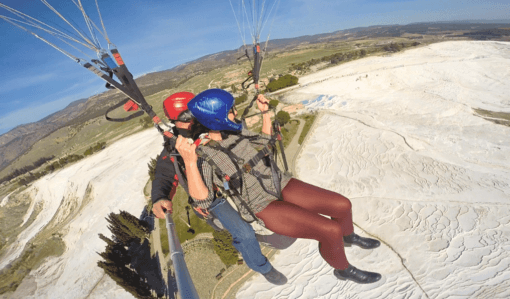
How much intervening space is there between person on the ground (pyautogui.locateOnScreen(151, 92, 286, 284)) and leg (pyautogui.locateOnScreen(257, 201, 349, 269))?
450 mm

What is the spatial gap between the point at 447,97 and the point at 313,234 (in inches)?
1042

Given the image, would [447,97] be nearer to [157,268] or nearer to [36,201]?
[157,268]

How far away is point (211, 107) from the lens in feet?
10.6

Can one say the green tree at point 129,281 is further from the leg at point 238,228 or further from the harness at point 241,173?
the harness at point 241,173

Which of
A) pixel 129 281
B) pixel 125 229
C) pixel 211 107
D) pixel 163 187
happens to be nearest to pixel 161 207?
pixel 163 187

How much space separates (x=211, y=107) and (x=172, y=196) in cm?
175

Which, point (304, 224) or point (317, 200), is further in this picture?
point (317, 200)

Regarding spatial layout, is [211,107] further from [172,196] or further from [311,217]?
[311,217]

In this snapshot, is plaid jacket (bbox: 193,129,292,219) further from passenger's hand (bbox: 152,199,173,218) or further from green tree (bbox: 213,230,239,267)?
green tree (bbox: 213,230,239,267)

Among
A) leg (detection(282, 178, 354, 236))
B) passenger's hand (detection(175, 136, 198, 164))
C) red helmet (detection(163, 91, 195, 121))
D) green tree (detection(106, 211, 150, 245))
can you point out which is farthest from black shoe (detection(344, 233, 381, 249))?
green tree (detection(106, 211, 150, 245))

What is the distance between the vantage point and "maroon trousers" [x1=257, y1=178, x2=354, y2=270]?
142 inches

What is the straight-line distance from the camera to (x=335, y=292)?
8078 millimetres

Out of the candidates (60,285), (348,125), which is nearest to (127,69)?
(60,285)

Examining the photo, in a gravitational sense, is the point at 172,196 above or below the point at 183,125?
below
